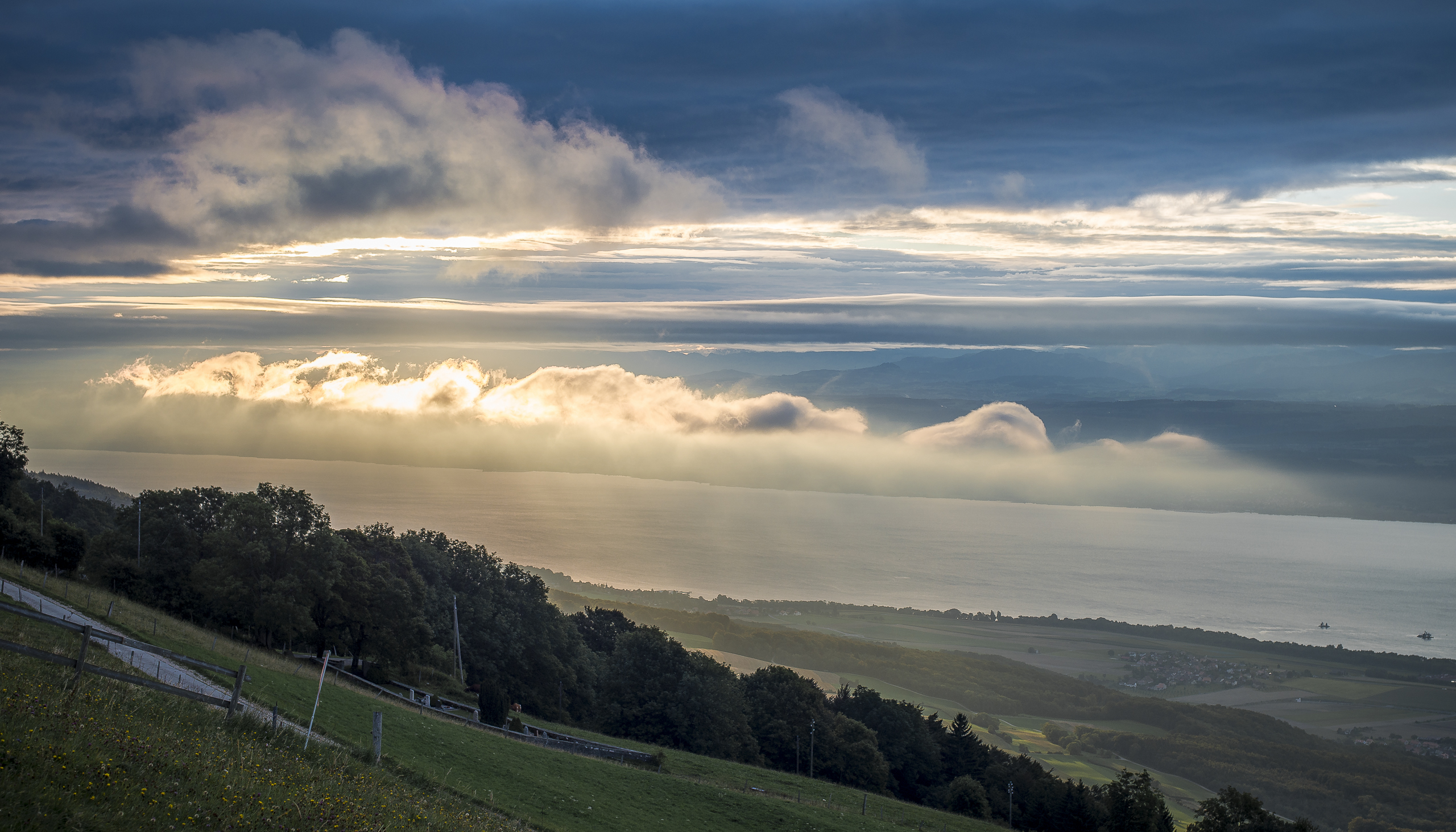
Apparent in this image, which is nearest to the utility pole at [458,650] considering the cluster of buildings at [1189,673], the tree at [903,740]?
the tree at [903,740]

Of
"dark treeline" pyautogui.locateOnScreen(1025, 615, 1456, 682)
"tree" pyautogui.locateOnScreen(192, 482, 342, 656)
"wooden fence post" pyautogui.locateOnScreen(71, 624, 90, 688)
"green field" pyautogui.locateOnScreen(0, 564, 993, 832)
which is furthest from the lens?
"dark treeline" pyautogui.locateOnScreen(1025, 615, 1456, 682)

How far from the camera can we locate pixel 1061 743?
90062 millimetres

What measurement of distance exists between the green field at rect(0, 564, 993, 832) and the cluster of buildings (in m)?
104

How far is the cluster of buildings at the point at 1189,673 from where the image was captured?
120 meters

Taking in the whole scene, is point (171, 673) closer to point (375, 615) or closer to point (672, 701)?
point (375, 615)

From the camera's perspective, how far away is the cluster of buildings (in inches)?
4732

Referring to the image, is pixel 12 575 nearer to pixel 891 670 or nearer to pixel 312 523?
pixel 312 523

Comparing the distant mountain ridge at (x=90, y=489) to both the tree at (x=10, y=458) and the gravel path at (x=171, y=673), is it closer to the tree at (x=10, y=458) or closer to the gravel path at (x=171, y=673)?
the tree at (x=10, y=458)

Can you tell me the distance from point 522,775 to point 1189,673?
129833mm

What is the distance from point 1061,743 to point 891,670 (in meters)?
25.4

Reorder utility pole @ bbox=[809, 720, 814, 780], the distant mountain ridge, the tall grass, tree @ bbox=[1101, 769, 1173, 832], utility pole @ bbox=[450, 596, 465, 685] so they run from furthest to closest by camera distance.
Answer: the distant mountain ridge → utility pole @ bbox=[809, 720, 814, 780] → utility pole @ bbox=[450, 596, 465, 685] → tree @ bbox=[1101, 769, 1173, 832] → the tall grass

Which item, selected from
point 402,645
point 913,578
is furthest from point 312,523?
point 913,578

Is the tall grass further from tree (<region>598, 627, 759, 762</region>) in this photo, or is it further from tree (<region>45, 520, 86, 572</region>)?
tree (<region>45, 520, 86, 572</region>)

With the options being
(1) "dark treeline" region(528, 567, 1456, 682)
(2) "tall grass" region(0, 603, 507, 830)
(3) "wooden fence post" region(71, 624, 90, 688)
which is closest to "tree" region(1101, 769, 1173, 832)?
(2) "tall grass" region(0, 603, 507, 830)
